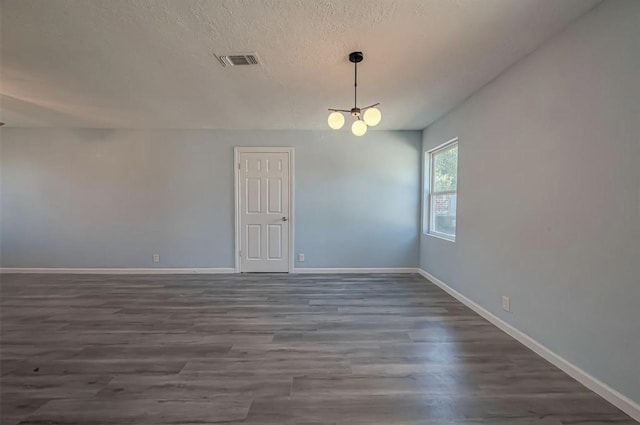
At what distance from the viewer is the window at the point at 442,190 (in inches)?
152

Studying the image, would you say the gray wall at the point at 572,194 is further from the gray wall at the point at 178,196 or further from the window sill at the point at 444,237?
the gray wall at the point at 178,196

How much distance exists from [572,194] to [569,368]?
120 centimetres

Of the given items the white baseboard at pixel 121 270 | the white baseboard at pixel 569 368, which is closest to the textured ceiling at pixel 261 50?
the white baseboard at pixel 569 368

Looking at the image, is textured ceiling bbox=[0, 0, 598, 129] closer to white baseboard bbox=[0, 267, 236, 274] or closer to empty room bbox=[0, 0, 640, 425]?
empty room bbox=[0, 0, 640, 425]

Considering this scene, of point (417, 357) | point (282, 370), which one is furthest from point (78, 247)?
point (417, 357)

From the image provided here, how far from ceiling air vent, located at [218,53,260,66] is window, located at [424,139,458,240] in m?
2.66

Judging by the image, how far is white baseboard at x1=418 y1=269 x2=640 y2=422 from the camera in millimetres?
1604

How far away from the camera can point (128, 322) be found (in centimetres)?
283

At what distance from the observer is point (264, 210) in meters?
4.74

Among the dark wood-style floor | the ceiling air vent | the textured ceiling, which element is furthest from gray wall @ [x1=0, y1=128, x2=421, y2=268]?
the ceiling air vent

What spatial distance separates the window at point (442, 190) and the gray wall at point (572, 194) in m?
0.84

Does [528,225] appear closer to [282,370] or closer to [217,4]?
[282,370]

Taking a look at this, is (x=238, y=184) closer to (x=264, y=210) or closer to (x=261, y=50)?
(x=264, y=210)

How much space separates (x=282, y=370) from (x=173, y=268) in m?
3.46
